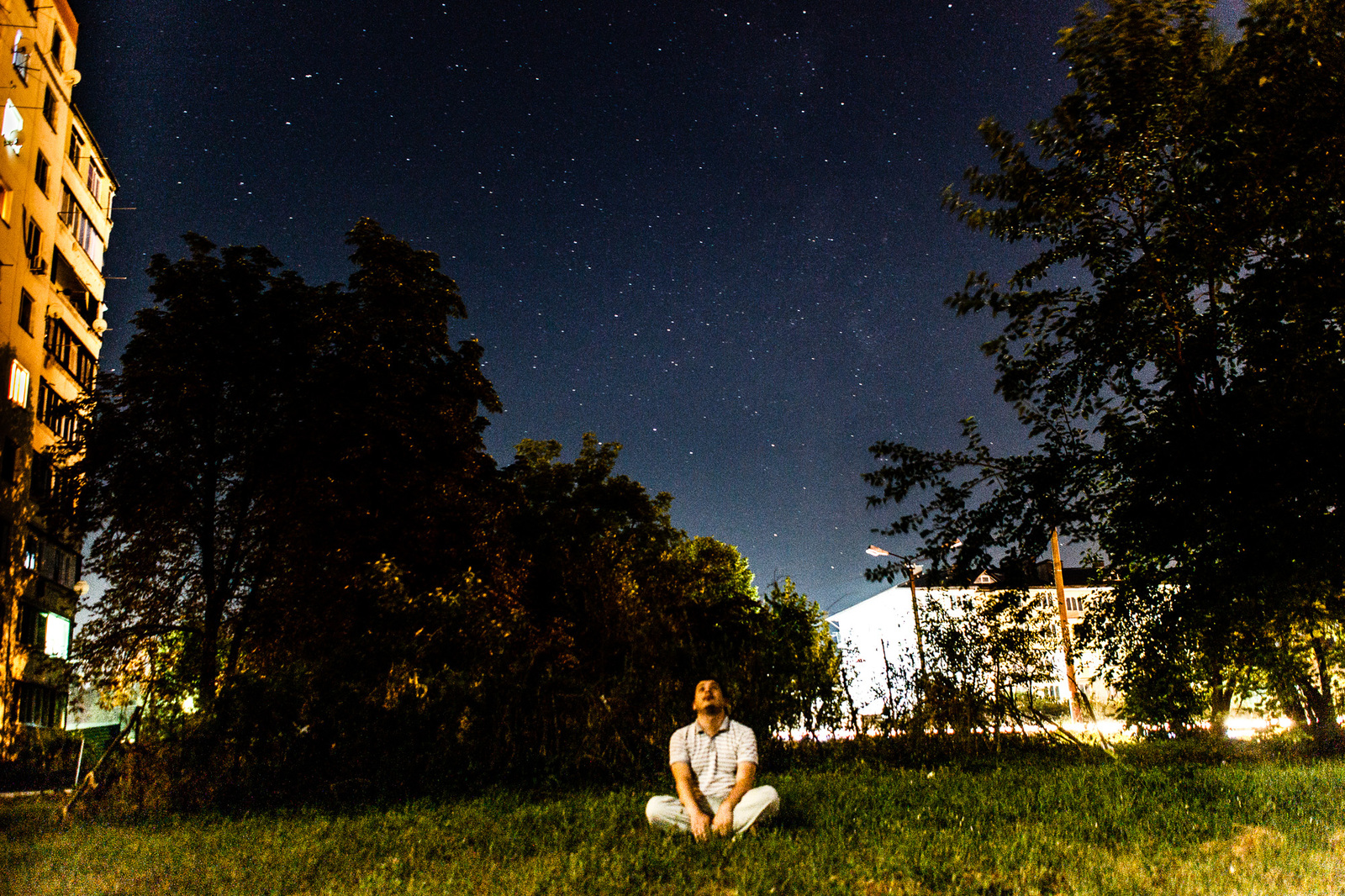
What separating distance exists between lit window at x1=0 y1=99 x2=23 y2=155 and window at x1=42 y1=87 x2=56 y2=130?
3.23 meters

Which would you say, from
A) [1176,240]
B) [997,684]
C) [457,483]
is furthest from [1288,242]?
[457,483]

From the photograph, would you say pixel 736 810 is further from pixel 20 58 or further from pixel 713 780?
pixel 20 58

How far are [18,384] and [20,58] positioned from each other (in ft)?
42.8

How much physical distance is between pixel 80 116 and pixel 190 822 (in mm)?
43106

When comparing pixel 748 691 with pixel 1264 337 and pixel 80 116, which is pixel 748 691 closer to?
pixel 1264 337

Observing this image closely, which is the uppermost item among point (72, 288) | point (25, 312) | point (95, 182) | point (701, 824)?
point (95, 182)

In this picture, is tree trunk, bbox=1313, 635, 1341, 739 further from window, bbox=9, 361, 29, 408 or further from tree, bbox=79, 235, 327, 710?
window, bbox=9, 361, 29, 408

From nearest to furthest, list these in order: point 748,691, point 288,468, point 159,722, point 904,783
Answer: point 904,783
point 159,722
point 748,691
point 288,468

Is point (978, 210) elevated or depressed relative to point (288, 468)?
elevated

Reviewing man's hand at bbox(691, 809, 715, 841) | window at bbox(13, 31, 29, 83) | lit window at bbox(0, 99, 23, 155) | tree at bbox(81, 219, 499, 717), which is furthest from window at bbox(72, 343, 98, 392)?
man's hand at bbox(691, 809, 715, 841)

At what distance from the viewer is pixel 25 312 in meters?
35.9

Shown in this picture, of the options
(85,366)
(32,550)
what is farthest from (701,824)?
(85,366)

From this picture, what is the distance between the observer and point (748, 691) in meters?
13.5

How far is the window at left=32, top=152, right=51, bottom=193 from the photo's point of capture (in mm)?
37188
